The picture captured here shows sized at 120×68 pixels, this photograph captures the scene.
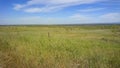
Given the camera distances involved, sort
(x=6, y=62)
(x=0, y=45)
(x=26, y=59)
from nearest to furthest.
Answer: (x=6, y=62) < (x=26, y=59) < (x=0, y=45)

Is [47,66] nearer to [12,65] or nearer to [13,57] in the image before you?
[12,65]

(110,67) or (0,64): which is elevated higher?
(0,64)

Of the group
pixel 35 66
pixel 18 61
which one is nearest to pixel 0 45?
pixel 18 61

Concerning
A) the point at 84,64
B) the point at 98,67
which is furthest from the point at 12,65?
the point at 98,67

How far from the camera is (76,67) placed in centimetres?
411

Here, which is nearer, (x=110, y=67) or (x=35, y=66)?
(x=35, y=66)

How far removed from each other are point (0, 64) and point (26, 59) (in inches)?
30.4

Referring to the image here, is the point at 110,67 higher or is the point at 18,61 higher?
the point at 18,61

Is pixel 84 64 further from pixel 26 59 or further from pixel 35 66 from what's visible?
pixel 26 59

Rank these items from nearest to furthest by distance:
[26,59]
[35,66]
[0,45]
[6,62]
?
[35,66] < [6,62] < [26,59] < [0,45]

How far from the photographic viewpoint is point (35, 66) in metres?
4.07

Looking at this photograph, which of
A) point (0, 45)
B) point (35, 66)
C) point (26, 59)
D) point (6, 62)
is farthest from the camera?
point (0, 45)

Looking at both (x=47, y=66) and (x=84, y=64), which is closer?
(x=47, y=66)

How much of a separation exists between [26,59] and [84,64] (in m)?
1.71
